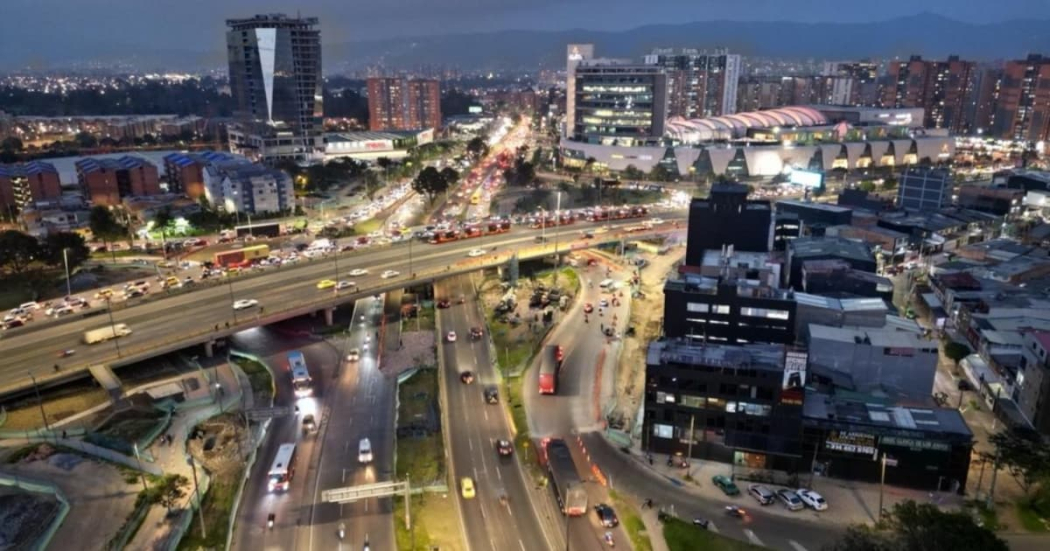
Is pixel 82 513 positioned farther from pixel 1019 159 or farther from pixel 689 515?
pixel 1019 159

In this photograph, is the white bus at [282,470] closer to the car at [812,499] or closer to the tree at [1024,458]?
the car at [812,499]

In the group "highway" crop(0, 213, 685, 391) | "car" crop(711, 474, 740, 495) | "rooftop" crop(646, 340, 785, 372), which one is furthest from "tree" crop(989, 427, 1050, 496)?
"highway" crop(0, 213, 685, 391)

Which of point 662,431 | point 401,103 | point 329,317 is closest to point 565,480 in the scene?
point 662,431

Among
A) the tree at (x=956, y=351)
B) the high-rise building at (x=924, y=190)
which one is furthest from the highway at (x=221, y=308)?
the high-rise building at (x=924, y=190)

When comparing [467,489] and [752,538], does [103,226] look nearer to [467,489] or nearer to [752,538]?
[467,489]

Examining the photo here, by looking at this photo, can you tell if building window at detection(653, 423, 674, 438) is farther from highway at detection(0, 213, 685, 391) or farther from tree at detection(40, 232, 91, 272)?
tree at detection(40, 232, 91, 272)

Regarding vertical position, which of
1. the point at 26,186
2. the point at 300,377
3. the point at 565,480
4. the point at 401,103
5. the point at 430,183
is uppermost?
the point at 401,103

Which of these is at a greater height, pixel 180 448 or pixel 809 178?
pixel 809 178
